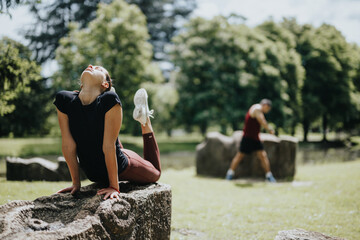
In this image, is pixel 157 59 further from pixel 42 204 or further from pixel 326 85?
pixel 42 204

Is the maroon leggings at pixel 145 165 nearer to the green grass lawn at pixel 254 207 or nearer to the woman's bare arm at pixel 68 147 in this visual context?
the woman's bare arm at pixel 68 147

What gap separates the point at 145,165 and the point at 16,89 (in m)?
4.07

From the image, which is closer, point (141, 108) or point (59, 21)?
point (141, 108)

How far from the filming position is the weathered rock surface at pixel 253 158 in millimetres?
10406

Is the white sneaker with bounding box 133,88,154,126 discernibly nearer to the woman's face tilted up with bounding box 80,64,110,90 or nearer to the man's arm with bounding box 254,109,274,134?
the woman's face tilted up with bounding box 80,64,110,90

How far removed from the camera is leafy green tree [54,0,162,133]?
18531mm

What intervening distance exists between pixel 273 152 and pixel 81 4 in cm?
1929

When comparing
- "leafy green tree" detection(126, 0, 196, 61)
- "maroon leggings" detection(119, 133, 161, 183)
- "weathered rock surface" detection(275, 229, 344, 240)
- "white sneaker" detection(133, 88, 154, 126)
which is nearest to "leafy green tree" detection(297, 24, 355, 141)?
"leafy green tree" detection(126, 0, 196, 61)

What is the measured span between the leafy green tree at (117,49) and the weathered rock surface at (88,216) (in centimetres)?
1507

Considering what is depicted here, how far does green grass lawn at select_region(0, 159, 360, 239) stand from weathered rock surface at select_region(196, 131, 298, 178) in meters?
1.25

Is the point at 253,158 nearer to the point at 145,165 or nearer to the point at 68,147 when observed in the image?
the point at 145,165

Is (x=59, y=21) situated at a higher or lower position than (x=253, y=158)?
higher

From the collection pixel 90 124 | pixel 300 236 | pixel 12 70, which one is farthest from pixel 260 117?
pixel 90 124

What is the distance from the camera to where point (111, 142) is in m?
3.22
